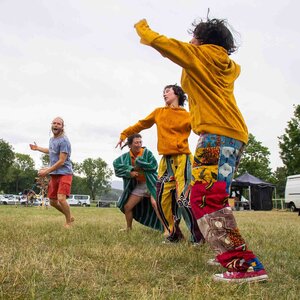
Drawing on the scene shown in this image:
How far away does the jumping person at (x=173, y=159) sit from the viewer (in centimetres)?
492

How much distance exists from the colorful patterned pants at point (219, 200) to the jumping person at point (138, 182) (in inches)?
130

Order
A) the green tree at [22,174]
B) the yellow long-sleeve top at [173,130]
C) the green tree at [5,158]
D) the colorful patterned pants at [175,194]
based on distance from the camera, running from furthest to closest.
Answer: the green tree at [22,174], the green tree at [5,158], the yellow long-sleeve top at [173,130], the colorful patterned pants at [175,194]

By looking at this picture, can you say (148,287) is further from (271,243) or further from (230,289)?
(271,243)

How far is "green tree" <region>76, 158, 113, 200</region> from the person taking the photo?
10262 centimetres

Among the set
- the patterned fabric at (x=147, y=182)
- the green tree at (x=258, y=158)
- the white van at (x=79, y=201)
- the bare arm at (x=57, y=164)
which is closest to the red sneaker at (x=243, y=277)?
the patterned fabric at (x=147, y=182)

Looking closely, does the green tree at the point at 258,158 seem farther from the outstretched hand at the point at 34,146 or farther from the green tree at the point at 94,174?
the green tree at the point at 94,174

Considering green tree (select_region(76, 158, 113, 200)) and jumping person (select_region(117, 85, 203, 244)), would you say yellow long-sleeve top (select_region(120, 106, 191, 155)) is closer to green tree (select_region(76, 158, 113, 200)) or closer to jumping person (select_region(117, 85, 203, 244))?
jumping person (select_region(117, 85, 203, 244))

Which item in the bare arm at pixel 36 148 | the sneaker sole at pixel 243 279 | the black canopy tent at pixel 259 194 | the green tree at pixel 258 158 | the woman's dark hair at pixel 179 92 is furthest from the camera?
the green tree at pixel 258 158

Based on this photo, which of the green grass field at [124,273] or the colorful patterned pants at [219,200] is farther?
the colorful patterned pants at [219,200]

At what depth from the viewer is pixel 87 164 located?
103250mm

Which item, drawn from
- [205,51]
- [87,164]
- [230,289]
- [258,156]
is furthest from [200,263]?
[87,164]

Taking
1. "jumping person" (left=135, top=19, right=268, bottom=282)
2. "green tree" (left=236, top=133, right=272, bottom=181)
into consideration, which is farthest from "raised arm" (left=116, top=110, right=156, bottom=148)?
"green tree" (left=236, top=133, right=272, bottom=181)

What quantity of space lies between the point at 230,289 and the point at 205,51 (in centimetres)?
172

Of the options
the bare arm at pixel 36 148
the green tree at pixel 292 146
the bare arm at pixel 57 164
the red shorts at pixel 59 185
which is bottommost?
the red shorts at pixel 59 185
